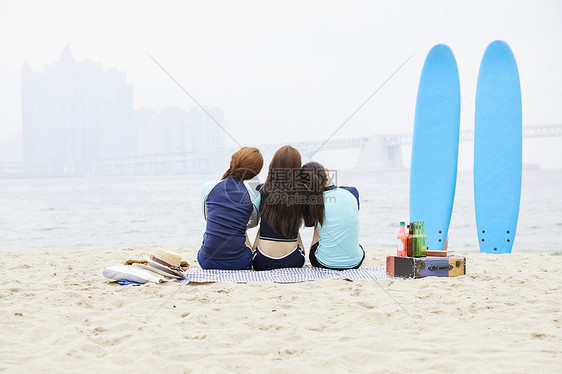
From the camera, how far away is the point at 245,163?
3.20 m

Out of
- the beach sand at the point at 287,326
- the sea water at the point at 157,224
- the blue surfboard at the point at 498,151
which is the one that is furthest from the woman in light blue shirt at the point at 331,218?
the sea water at the point at 157,224

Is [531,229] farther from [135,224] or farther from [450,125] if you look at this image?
[135,224]

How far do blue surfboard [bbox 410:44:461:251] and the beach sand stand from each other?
189 cm

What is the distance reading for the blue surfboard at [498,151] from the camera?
5008 millimetres

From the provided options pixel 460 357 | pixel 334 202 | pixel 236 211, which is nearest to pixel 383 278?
pixel 334 202

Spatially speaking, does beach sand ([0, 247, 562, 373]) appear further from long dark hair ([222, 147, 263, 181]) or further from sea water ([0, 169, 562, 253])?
sea water ([0, 169, 562, 253])

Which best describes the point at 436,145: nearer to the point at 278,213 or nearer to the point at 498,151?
the point at 498,151

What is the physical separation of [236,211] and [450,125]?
303cm

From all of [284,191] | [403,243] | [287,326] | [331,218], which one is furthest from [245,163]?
[287,326]

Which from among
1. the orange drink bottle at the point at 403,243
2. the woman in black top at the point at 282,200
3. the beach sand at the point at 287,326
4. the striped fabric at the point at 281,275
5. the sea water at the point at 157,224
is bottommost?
the sea water at the point at 157,224

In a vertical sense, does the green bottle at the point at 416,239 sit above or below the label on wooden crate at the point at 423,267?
above

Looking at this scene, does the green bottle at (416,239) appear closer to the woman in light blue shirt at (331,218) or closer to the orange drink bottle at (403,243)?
the orange drink bottle at (403,243)

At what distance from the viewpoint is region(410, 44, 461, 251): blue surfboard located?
5145 mm

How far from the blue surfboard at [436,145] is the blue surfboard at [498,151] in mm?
268
